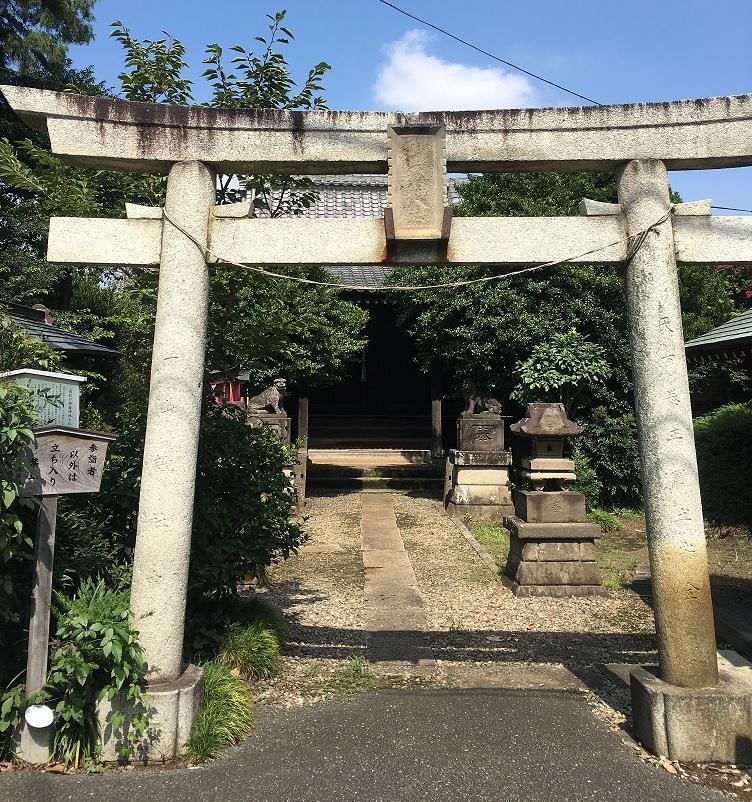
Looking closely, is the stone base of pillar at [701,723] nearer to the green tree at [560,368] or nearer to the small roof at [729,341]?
the small roof at [729,341]

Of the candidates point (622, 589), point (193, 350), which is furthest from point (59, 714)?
point (622, 589)

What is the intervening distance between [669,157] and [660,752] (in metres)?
3.76

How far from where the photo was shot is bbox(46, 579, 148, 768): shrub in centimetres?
324

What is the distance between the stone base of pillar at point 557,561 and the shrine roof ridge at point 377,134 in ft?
14.7

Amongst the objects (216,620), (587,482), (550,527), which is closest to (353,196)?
(587,482)

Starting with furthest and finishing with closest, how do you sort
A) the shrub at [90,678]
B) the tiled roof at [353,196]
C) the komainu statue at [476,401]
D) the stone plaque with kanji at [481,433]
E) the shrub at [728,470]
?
the tiled roof at [353,196] < the komainu statue at [476,401] < the stone plaque with kanji at [481,433] < the shrub at [728,470] < the shrub at [90,678]

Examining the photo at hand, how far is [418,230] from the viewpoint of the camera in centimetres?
386

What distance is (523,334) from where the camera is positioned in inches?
443

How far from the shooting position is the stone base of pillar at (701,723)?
3439mm

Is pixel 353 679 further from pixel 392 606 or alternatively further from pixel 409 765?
pixel 392 606

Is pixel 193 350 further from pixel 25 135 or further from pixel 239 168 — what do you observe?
pixel 25 135

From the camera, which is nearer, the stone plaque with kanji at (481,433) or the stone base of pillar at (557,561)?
the stone base of pillar at (557,561)

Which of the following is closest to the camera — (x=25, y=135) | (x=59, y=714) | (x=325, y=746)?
(x=59, y=714)

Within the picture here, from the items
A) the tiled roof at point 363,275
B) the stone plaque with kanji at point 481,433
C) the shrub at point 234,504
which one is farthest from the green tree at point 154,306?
the tiled roof at point 363,275
